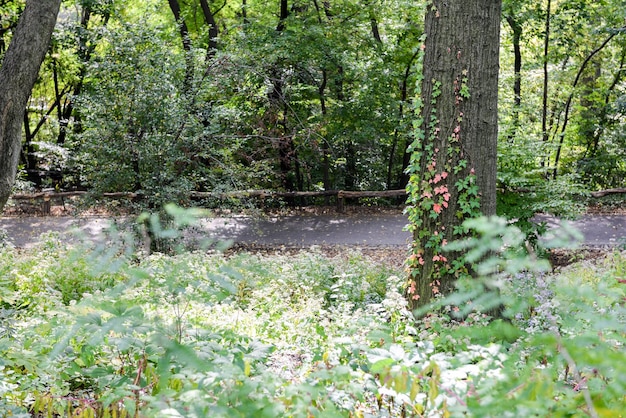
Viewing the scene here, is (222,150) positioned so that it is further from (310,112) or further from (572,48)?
(572,48)

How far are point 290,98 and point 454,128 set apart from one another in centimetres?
981

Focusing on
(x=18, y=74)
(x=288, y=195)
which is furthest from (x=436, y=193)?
(x=288, y=195)

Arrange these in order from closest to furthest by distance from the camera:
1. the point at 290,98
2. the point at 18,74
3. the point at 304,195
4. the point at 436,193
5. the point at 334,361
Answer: the point at 334,361 < the point at 18,74 < the point at 436,193 < the point at 290,98 < the point at 304,195

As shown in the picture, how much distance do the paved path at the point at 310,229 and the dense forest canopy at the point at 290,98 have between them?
46.9 inches

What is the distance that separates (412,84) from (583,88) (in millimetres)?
5250

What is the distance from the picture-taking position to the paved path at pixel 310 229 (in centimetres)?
1434

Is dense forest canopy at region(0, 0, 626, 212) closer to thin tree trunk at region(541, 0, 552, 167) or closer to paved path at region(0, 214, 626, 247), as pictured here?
thin tree trunk at region(541, 0, 552, 167)

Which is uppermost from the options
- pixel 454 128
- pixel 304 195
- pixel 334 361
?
pixel 454 128

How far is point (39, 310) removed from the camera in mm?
6227

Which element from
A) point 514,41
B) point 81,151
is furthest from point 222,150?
point 514,41

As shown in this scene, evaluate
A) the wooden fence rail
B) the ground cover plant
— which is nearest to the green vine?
the ground cover plant

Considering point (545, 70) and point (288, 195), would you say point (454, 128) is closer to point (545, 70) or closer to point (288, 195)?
point (288, 195)

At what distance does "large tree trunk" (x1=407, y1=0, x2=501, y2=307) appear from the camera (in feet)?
21.7

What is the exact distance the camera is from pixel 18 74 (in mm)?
5125
